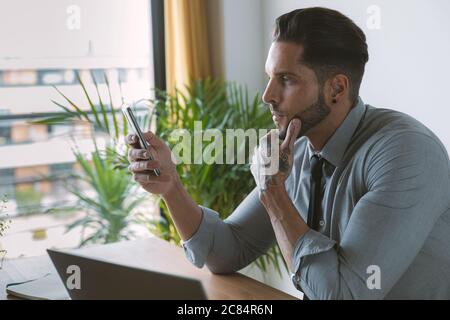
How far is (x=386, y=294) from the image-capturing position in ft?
5.09

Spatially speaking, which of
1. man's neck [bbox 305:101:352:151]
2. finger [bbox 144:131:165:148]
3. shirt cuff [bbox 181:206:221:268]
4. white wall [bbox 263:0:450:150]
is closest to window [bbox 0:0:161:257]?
white wall [bbox 263:0:450:150]

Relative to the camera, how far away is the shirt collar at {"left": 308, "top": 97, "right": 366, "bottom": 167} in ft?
5.91

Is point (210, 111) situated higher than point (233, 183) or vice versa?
point (210, 111)

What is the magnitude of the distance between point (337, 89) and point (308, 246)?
1.70 ft

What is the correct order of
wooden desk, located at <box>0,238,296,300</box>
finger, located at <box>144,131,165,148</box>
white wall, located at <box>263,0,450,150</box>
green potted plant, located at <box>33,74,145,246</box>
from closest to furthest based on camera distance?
1. wooden desk, located at <box>0,238,296,300</box>
2. finger, located at <box>144,131,165,148</box>
3. white wall, located at <box>263,0,450,150</box>
4. green potted plant, located at <box>33,74,145,246</box>

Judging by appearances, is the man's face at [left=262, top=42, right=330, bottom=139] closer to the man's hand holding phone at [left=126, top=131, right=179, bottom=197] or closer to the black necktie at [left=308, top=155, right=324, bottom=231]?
the black necktie at [left=308, top=155, right=324, bottom=231]

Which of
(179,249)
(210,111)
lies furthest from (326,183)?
(210,111)

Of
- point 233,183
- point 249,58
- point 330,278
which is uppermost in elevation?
point 249,58

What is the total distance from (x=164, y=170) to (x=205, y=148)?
135cm

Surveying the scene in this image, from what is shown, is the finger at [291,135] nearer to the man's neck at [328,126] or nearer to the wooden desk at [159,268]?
the man's neck at [328,126]

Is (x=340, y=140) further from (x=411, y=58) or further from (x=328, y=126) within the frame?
(x=411, y=58)

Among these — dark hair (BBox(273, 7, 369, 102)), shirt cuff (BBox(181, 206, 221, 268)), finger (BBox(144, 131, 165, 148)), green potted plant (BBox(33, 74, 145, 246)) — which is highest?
dark hair (BBox(273, 7, 369, 102))

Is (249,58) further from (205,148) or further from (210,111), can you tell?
(205,148)
